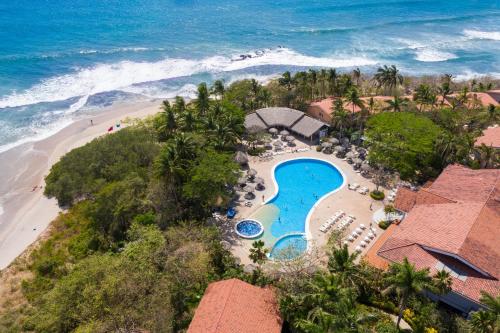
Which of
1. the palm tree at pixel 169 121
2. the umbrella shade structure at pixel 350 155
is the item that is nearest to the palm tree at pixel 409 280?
the umbrella shade structure at pixel 350 155

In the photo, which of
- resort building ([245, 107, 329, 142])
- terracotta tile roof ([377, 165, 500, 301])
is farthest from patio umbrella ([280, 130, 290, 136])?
terracotta tile roof ([377, 165, 500, 301])

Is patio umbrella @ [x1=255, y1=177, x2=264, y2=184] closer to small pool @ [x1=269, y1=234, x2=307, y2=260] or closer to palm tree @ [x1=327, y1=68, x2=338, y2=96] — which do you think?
small pool @ [x1=269, y1=234, x2=307, y2=260]

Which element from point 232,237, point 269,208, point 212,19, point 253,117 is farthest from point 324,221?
point 212,19

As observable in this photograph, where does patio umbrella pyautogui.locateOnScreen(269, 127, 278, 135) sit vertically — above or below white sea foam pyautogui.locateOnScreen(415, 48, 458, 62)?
above

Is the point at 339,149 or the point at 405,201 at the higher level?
the point at 405,201

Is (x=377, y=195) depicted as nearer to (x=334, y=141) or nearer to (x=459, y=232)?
(x=459, y=232)

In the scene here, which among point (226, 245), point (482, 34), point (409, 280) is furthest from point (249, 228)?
point (482, 34)

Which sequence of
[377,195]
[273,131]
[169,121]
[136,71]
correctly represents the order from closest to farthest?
[377,195], [169,121], [273,131], [136,71]

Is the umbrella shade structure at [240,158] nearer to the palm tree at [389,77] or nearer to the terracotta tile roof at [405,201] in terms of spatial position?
the terracotta tile roof at [405,201]
